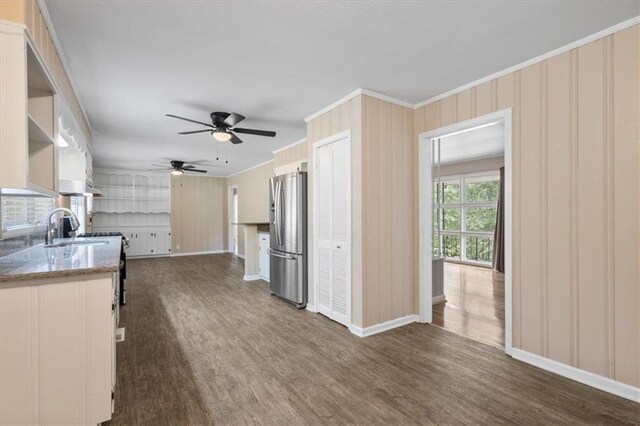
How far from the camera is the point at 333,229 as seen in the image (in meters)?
3.56

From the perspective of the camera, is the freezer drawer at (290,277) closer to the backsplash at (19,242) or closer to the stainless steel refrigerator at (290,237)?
the stainless steel refrigerator at (290,237)

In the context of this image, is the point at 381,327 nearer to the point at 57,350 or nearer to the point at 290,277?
the point at 290,277

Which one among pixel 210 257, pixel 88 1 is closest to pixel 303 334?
pixel 88 1

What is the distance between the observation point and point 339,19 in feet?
6.57

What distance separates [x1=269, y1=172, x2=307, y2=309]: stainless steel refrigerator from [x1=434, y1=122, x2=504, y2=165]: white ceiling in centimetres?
259

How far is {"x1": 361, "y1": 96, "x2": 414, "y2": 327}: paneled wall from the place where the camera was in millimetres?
3178

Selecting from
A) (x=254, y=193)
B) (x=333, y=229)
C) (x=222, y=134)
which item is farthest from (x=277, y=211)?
(x=254, y=193)

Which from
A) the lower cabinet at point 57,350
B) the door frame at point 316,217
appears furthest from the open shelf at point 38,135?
the door frame at point 316,217

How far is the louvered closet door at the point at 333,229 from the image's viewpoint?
3363 mm

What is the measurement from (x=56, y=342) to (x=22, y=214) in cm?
149

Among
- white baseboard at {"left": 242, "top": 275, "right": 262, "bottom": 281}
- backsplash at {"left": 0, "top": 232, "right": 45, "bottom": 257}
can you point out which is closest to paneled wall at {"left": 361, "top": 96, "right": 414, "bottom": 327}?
backsplash at {"left": 0, "top": 232, "right": 45, "bottom": 257}

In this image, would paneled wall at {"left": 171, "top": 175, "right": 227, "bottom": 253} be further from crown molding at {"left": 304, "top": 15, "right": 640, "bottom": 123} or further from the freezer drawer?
crown molding at {"left": 304, "top": 15, "right": 640, "bottom": 123}

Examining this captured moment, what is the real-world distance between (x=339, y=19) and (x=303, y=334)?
2.90 m

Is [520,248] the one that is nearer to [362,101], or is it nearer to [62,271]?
[362,101]
